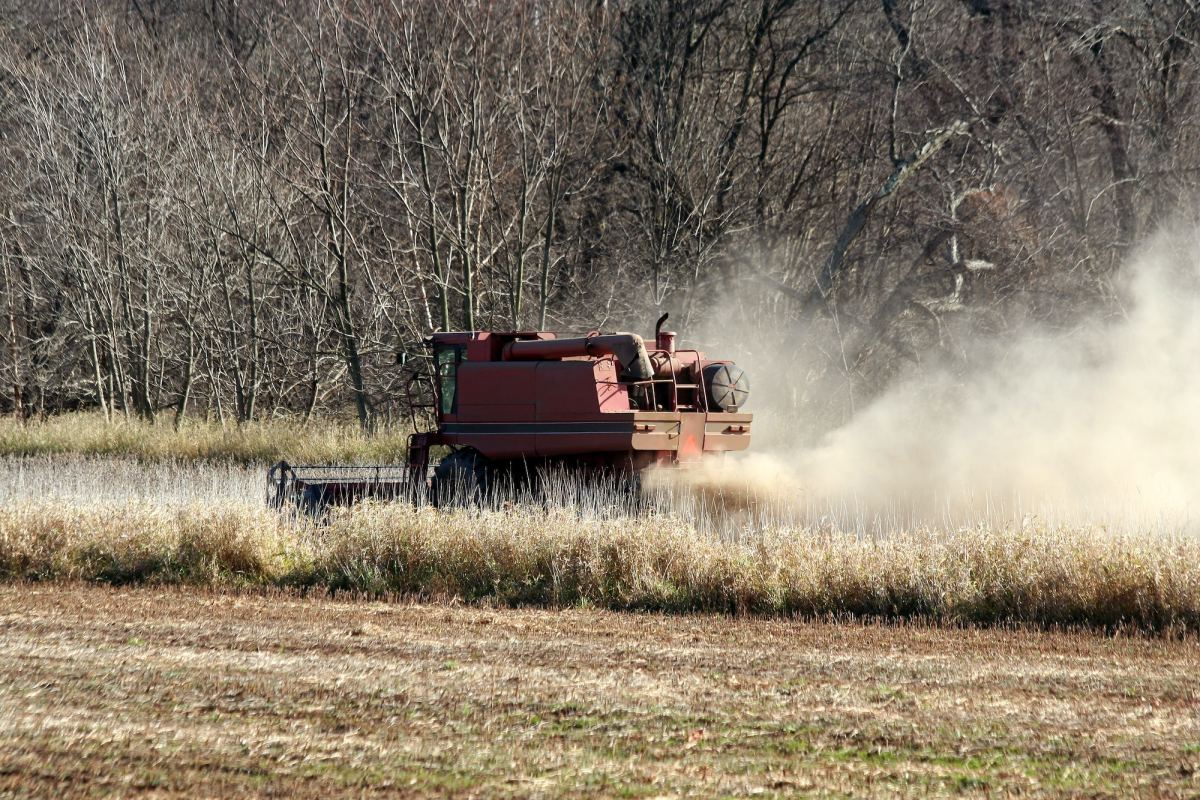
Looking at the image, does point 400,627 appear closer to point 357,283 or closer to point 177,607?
point 177,607

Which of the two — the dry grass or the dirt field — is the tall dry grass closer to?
the dirt field

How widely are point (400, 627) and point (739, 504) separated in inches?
238

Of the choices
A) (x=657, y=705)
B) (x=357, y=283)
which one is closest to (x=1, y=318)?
(x=357, y=283)

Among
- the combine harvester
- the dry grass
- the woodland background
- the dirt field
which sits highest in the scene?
the woodland background

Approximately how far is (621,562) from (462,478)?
3.86 meters

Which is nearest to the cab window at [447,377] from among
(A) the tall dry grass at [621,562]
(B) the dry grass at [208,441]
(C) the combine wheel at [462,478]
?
(C) the combine wheel at [462,478]

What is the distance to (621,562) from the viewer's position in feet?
35.8

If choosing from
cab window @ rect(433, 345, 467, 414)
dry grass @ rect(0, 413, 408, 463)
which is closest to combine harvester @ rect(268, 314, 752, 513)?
cab window @ rect(433, 345, 467, 414)

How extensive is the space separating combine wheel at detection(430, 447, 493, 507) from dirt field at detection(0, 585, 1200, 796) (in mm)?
4354

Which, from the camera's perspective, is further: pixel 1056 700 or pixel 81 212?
pixel 81 212

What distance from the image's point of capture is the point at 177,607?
10.4 m

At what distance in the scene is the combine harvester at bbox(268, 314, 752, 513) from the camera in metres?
13.8

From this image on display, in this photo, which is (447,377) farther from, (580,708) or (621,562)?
(580,708)

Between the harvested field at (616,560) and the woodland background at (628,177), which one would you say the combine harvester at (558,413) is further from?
the woodland background at (628,177)
